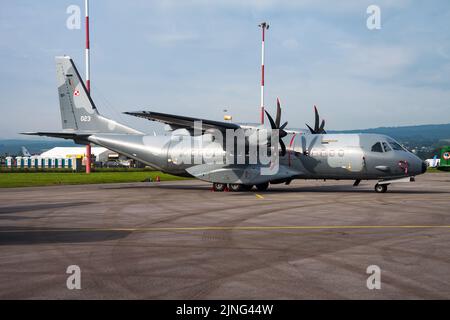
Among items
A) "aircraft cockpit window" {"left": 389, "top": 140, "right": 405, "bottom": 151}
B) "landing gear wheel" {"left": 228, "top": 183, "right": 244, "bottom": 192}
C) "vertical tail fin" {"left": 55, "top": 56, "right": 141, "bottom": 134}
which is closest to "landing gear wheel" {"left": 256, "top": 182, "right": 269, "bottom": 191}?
"landing gear wheel" {"left": 228, "top": 183, "right": 244, "bottom": 192}

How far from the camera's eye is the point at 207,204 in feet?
66.0

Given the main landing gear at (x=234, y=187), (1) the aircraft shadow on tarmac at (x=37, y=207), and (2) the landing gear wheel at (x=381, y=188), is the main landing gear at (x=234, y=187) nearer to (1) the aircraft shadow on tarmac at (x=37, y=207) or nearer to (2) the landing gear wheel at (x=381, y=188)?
(2) the landing gear wheel at (x=381, y=188)

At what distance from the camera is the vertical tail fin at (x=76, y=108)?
3152 cm

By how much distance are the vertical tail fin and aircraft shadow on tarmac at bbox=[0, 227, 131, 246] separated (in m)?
19.2

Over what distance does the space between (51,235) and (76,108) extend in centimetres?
2161

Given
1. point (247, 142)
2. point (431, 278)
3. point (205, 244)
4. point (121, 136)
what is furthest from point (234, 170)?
point (431, 278)

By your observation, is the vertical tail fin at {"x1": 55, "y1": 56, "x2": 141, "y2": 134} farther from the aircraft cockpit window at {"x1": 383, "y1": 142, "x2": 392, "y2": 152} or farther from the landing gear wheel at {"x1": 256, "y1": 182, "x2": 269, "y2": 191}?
the aircraft cockpit window at {"x1": 383, "y1": 142, "x2": 392, "y2": 152}

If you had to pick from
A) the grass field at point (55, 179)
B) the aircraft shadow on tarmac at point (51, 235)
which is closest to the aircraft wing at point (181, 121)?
the aircraft shadow on tarmac at point (51, 235)

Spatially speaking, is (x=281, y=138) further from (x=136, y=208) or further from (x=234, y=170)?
(x=136, y=208)

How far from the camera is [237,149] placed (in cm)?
2680

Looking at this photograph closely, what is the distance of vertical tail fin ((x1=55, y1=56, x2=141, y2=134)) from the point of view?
3152 cm

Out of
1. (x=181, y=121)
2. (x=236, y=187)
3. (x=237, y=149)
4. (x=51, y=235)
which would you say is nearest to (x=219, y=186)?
(x=236, y=187)

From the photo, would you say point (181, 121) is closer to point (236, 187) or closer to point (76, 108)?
point (236, 187)
